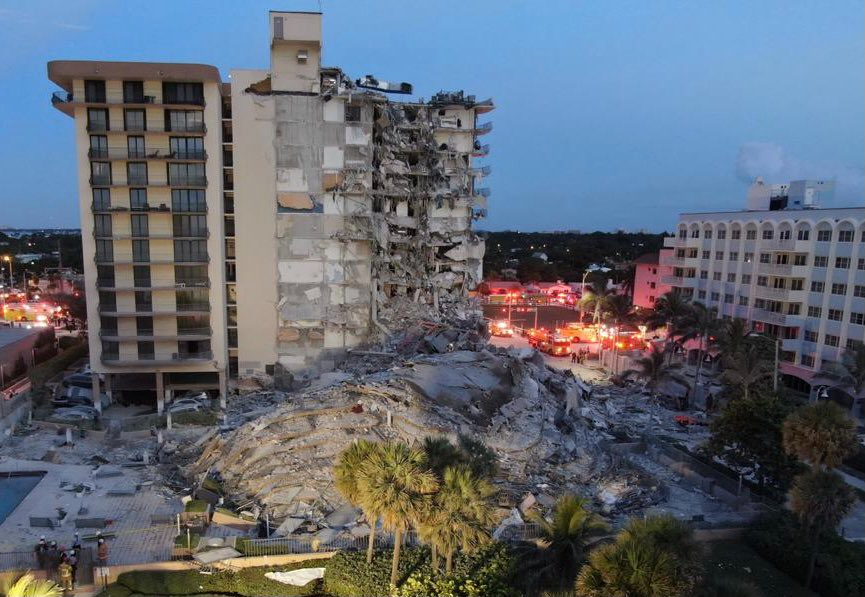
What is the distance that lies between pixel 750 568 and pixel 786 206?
52.8 meters

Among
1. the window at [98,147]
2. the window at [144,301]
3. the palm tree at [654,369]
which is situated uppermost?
the window at [98,147]

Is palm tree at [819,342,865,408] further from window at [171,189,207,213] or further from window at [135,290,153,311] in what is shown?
window at [135,290,153,311]

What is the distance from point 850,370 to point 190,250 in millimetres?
52050

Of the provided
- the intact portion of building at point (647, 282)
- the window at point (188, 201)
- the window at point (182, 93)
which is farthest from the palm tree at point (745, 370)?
the window at point (182, 93)

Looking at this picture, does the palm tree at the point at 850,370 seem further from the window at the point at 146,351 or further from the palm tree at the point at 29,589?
the window at the point at 146,351

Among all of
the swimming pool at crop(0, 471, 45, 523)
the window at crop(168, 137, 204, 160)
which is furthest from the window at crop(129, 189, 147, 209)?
the swimming pool at crop(0, 471, 45, 523)

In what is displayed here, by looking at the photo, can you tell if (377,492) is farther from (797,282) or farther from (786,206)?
(786,206)

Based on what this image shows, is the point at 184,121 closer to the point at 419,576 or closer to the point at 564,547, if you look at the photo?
the point at 419,576

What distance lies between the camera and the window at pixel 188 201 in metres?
46.4

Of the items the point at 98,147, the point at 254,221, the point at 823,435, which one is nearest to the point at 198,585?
the point at 823,435

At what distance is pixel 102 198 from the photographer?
151 feet

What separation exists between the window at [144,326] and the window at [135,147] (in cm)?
1304

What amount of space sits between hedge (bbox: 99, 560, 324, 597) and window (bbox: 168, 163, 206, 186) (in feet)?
106

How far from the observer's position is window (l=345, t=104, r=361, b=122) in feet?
161
